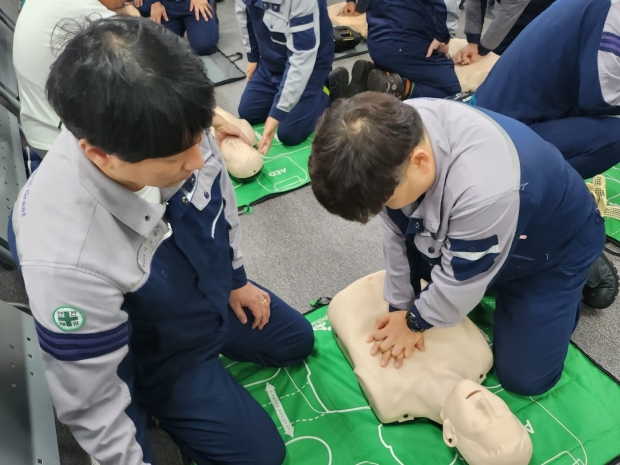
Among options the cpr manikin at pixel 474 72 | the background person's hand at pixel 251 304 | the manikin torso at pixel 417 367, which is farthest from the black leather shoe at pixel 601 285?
the cpr manikin at pixel 474 72

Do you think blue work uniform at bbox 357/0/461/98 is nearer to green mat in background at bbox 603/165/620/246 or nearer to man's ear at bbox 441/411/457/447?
green mat in background at bbox 603/165/620/246

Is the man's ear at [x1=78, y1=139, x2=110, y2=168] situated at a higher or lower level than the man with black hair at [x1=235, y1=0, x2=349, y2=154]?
higher

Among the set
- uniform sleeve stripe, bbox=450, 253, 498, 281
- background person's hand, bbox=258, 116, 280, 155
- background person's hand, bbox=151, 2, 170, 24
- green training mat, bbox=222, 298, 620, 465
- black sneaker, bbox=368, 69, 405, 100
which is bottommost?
green training mat, bbox=222, 298, 620, 465

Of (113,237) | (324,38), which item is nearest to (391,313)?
(113,237)

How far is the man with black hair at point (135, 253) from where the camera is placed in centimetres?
57

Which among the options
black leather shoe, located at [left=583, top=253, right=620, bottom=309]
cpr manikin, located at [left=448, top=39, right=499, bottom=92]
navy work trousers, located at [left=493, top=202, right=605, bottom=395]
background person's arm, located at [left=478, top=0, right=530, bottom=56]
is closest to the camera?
navy work trousers, located at [left=493, top=202, right=605, bottom=395]

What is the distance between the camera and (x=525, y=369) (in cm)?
117

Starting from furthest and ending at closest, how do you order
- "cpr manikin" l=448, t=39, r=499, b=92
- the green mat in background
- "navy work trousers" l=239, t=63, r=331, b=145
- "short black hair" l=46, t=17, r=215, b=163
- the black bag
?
the black bag → "cpr manikin" l=448, t=39, r=499, b=92 → "navy work trousers" l=239, t=63, r=331, b=145 → the green mat in background → "short black hair" l=46, t=17, r=215, b=163

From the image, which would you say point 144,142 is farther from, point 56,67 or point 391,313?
point 391,313

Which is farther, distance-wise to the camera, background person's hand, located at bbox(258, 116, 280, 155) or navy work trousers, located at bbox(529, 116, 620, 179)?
background person's hand, located at bbox(258, 116, 280, 155)

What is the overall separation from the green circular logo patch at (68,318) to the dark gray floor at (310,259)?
2.51ft

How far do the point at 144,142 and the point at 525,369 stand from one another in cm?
103

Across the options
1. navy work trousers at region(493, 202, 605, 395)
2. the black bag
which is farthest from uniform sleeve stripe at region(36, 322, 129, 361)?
the black bag

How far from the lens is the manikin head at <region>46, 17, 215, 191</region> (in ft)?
1.81
